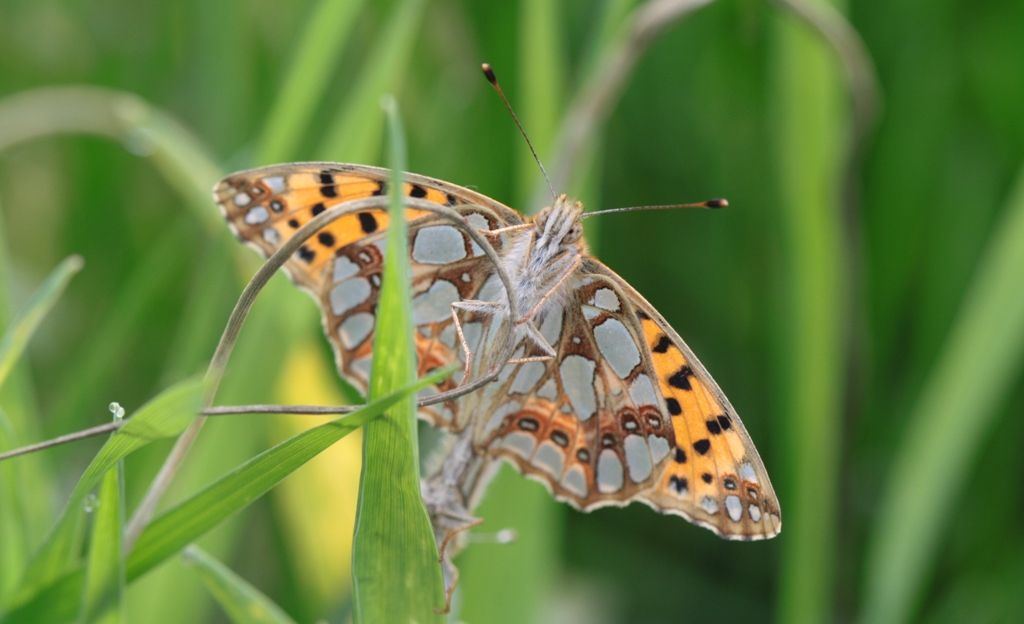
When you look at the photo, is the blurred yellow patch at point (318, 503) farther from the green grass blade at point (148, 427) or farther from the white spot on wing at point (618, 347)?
the green grass blade at point (148, 427)

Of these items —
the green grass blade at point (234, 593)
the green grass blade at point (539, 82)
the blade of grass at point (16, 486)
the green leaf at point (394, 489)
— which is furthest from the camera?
the green grass blade at point (539, 82)

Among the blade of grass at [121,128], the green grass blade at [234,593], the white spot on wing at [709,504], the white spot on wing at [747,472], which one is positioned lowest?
the green grass blade at [234,593]

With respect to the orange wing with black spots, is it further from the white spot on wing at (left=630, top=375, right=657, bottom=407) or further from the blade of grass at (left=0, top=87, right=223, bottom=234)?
the blade of grass at (left=0, top=87, right=223, bottom=234)

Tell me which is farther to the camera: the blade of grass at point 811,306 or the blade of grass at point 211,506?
the blade of grass at point 811,306

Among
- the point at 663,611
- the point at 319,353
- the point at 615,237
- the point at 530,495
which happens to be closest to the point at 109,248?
the point at 319,353

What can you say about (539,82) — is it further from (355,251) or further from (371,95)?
(355,251)

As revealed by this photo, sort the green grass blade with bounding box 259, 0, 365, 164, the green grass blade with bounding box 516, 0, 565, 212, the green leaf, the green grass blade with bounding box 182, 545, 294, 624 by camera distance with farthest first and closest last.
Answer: the green grass blade with bounding box 516, 0, 565, 212 < the green grass blade with bounding box 259, 0, 365, 164 < the green grass blade with bounding box 182, 545, 294, 624 < the green leaf

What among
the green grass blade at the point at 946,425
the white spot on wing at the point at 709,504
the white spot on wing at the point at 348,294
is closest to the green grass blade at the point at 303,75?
the white spot on wing at the point at 348,294

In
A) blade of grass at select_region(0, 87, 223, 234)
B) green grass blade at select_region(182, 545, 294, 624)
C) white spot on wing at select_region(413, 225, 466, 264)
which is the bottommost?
green grass blade at select_region(182, 545, 294, 624)

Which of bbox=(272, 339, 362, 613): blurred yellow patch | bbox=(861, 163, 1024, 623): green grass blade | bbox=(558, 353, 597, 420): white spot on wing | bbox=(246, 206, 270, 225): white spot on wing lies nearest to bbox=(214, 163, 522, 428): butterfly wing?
bbox=(246, 206, 270, 225): white spot on wing
